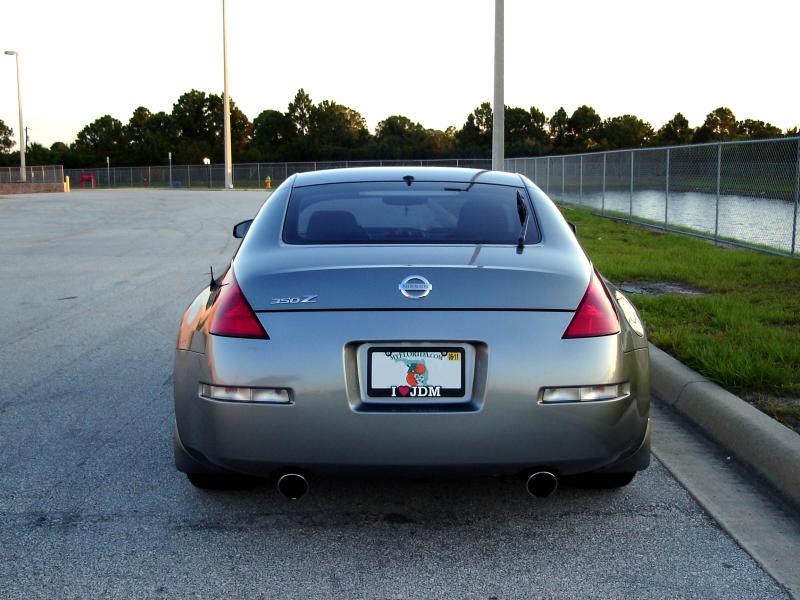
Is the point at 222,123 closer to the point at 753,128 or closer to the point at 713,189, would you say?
the point at 753,128

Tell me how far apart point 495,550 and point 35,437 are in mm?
2729

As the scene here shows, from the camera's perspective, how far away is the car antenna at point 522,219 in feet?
12.8

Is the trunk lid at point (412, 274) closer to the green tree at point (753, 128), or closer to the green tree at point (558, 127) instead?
the green tree at point (753, 128)

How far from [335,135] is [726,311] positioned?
9825cm

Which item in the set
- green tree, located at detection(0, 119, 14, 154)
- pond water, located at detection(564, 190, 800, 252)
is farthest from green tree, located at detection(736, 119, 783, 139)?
green tree, located at detection(0, 119, 14, 154)

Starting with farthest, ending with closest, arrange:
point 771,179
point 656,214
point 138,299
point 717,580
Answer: point 656,214, point 771,179, point 138,299, point 717,580

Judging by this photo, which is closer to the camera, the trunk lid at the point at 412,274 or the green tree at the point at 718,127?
the trunk lid at the point at 412,274

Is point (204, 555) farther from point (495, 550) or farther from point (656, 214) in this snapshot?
point (656, 214)

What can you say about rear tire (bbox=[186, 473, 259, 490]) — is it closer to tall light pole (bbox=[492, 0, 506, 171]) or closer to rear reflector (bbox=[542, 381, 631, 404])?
rear reflector (bbox=[542, 381, 631, 404])

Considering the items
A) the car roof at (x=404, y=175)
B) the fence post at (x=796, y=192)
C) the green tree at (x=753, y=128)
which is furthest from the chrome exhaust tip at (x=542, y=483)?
the green tree at (x=753, y=128)

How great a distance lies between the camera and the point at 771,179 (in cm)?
1370

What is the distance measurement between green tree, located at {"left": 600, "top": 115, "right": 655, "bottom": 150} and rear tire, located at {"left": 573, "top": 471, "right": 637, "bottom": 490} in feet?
305

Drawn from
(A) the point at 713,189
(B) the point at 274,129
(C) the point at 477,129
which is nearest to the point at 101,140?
(B) the point at 274,129

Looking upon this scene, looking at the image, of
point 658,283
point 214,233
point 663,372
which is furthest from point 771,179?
point 214,233
